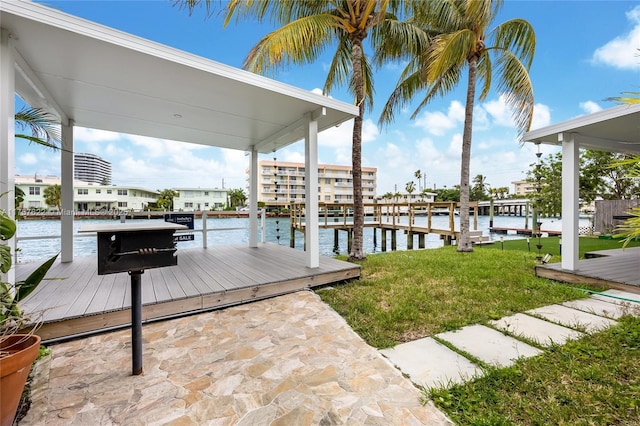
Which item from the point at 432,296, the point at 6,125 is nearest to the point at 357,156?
the point at 432,296

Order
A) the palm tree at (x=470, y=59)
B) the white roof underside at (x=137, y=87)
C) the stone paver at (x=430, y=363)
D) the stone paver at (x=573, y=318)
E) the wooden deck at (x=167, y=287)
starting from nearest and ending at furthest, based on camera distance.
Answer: the stone paver at (x=430, y=363) → the white roof underside at (x=137, y=87) → the wooden deck at (x=167, y=287) → the stone paver at (x=573, y=318) → the palm tree at (x=470, y=59)

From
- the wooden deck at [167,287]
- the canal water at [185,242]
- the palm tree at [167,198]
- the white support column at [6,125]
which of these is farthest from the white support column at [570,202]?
the palm tree at [167,198]

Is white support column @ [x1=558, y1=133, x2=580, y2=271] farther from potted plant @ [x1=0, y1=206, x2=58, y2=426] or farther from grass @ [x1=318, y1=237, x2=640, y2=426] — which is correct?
potted plant @ [x1=0, y1=206, x2=58, y2=426]

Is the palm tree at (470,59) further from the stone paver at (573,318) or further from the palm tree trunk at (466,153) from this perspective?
the stone paver at (573,318)

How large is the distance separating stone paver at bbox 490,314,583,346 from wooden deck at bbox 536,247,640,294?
202 cm

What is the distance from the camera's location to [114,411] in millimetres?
1729

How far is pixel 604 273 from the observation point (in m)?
4.39

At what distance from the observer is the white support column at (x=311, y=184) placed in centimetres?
439

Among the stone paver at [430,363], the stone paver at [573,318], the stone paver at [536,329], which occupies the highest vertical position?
the stone paver at [573,318]

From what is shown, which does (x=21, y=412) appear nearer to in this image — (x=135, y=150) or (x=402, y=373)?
(x=402, y=373)

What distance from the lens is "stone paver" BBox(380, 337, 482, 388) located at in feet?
6.63

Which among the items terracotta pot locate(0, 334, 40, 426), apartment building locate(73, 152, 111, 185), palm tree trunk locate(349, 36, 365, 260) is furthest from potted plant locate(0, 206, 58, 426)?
palm tree trunk locate(349, 36, 365, 260)

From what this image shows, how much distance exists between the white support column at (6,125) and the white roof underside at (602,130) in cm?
668

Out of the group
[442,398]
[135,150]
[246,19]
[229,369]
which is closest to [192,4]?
[246,19]
